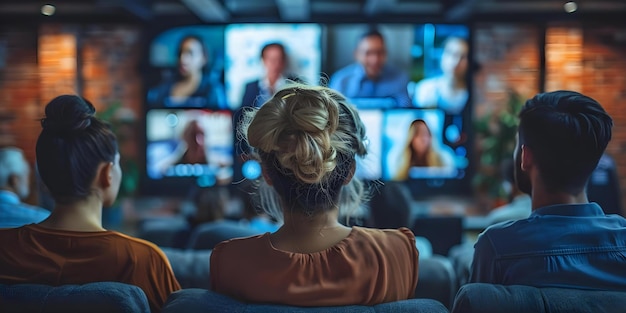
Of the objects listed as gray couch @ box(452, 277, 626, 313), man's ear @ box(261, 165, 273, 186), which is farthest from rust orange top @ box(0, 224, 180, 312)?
gray couch @ box(452, 277, 626, 313)

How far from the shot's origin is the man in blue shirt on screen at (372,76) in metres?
6.30

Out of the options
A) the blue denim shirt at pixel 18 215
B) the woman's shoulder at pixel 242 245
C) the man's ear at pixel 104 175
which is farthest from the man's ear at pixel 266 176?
the blue denim shirt at pixel 18 215

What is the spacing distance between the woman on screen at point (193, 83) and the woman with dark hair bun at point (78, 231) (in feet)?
15.0

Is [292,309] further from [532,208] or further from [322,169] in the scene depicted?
[532,208]

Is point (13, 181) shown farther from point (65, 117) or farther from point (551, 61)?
point (551, 61)

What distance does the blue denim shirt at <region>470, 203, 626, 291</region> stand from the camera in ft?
4.99

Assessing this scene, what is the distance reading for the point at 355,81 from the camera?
6.34 meters

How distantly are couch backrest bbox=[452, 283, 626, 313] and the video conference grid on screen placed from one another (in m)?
4.91

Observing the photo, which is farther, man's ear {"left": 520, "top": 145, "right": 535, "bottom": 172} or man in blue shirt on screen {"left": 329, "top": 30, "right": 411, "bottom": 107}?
man in blue shirt on screen {"left": 329, "top": 30, "right": 411, "bottom": 107}

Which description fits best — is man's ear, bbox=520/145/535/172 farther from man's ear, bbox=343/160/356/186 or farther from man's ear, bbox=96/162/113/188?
man's ear, bbox=96/162/113/188

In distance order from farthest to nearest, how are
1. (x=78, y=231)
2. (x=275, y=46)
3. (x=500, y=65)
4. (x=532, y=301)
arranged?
(x=500, y=65)
(x=275, y=46)
(x=78, y=231)
(x=532, y=301)

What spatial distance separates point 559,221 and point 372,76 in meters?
4.79

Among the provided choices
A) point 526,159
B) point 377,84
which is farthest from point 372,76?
point 526,159

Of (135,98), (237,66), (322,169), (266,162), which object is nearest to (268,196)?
(266,162)
